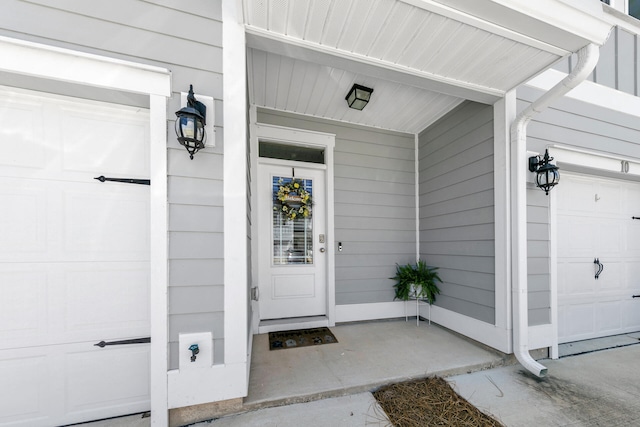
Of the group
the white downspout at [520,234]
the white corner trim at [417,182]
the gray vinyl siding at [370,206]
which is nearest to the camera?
the white downspout at [520,234]

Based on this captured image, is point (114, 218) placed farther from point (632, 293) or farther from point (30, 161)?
point (632, 293)

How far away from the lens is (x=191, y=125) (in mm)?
1390

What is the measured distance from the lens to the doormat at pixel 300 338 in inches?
98.3

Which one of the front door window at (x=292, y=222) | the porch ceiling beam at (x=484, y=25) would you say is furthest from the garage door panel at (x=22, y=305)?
the porch ceiling beam at (x=484, y=25)

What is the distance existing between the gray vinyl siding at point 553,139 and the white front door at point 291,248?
2.13 meters

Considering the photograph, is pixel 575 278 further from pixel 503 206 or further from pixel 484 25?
pixel 484 25

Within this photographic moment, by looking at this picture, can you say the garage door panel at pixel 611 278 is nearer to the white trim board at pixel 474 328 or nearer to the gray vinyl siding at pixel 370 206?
the white trim board at pixel 474 328

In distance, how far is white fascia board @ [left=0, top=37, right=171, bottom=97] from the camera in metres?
1.26

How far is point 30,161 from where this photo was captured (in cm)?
146

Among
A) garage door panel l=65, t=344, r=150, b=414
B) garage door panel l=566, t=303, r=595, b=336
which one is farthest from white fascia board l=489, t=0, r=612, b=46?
garage door panel l=65, t=344, r=150, b=414

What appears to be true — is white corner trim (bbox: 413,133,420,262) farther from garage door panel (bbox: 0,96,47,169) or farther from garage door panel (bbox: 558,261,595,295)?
garage door panel (bbox: 0,96,47,169)

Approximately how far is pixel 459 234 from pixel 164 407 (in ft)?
9.56

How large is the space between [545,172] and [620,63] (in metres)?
2.01

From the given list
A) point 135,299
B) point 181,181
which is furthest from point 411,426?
point 181,181
